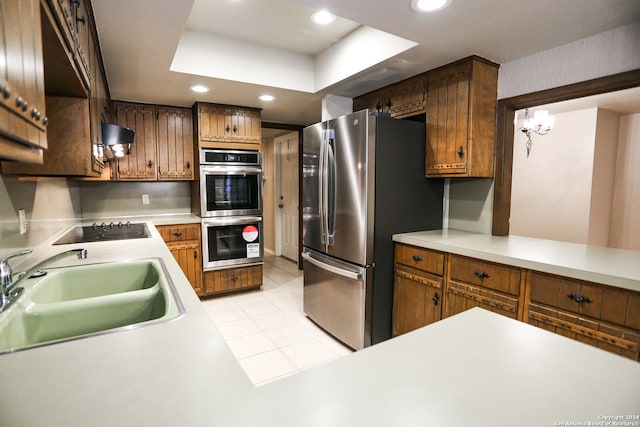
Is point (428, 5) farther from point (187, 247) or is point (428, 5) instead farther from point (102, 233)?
point (187, 247)

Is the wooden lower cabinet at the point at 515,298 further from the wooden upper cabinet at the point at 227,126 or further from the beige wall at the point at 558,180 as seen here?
the beige wall at the point at 558,180

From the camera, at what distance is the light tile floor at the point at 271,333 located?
239cm

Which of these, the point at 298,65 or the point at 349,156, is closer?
the point at 349,156

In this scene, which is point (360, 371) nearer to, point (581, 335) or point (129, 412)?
point (129, 412)

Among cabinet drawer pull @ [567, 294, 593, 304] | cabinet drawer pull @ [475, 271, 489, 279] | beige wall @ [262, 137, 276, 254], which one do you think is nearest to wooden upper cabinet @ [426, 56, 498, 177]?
cabinet drawer pull @ [475, 271, 489, 279]

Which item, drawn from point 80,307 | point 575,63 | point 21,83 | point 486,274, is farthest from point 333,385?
point 575,63

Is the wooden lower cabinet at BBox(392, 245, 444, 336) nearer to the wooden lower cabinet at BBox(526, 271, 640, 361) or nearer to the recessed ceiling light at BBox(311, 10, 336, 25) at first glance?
the wooden lower cabinet at BBox(526, 271, 640, 361)

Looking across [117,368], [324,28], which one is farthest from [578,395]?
[324,28]

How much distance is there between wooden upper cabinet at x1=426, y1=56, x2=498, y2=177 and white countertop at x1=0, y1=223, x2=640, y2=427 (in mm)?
1768

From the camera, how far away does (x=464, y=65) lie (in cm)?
234

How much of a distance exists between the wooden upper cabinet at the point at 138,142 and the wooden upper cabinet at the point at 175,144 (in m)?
0.08

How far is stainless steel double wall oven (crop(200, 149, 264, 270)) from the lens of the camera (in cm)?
360

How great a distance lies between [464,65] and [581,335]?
1869 mm

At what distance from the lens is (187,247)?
356cm
